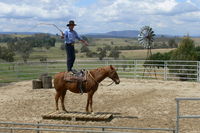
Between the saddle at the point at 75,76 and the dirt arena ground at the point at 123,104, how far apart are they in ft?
3.84

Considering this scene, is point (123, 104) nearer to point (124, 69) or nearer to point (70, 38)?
point (70, 38)

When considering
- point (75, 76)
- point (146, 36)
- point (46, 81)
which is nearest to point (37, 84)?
point (46, 81)

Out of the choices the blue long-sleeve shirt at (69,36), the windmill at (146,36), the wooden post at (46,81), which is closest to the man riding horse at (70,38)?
the blue long-sleeve shirt at (69,36)

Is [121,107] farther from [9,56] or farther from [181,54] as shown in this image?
[9,56]

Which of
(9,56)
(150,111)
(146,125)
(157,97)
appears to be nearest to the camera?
(146,125)

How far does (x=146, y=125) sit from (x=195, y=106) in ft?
9.64

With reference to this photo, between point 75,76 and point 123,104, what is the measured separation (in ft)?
8.03

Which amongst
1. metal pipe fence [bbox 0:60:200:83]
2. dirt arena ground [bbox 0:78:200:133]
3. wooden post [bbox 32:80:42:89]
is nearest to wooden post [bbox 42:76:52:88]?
wooden post [bbox 32:80:42:89]

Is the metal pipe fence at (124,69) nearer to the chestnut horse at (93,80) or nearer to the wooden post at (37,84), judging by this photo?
the wooden post at (37,84)

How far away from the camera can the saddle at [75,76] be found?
9.20 meters

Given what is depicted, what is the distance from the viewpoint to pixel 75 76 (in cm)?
924

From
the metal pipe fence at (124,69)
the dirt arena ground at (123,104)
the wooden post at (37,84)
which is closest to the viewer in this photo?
the dirt arena ground at (123,104)

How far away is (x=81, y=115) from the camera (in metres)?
8.90

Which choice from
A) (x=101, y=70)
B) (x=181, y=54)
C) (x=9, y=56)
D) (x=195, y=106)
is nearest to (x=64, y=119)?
(x=101, y=70)
